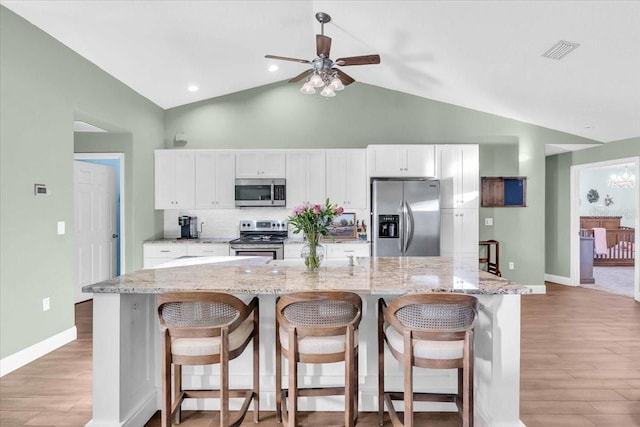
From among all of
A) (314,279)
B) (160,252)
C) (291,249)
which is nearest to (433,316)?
(314,279)

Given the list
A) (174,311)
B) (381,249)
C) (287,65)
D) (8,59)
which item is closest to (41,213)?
(8,59)

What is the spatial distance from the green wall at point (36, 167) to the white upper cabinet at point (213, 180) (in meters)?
1.41

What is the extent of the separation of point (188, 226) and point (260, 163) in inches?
56.6

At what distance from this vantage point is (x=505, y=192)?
5621 mm

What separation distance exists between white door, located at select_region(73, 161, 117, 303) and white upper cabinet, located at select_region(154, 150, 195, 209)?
0.82 m

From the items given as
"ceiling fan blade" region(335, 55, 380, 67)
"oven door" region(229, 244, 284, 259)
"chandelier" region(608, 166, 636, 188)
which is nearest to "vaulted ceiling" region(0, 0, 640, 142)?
"ceiling fan blade" region(335, 55, 380, 67)

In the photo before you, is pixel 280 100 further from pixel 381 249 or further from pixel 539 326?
pixel 539 326

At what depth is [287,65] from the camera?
505 centimetres

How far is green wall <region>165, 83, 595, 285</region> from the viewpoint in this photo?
18.3 ft

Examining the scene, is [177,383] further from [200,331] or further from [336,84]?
[336,84]

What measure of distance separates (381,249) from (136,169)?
348cm

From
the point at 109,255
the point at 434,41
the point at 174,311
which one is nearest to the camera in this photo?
the point at 174,311

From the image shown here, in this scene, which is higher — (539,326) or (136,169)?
(136,169)

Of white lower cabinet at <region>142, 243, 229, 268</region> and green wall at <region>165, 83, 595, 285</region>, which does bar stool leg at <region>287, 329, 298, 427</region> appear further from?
green wall at <region>165, 83, 595, 285</region>
